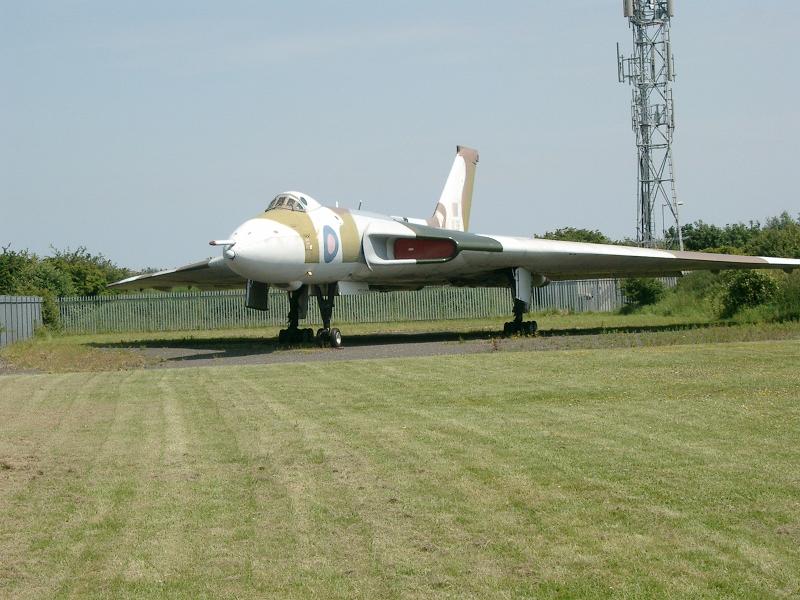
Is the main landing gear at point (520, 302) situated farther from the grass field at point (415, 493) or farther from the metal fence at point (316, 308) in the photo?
the metal fence at point (316, 308)

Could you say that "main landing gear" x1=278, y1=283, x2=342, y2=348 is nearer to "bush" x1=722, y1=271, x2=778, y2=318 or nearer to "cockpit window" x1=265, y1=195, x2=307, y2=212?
"cockpit window" x1=265, y1=195, x2=307, y2=212

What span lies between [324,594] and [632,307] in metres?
33.3

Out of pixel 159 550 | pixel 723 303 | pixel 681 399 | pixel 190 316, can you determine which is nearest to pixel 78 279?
pixel 190 316

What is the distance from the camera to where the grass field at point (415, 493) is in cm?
452

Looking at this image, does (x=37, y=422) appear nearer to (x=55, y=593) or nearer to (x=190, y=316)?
(x=55, y=593)

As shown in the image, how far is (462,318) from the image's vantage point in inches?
1563

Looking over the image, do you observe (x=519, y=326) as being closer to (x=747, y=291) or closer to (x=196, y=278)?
(x=747, y=291)

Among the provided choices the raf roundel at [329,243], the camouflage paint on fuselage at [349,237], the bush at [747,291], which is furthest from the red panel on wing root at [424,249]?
the bush at [747,291]

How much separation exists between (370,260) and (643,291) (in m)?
17.8

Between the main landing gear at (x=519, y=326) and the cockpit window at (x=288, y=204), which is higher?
the cockpit window at (x=288, y=204)

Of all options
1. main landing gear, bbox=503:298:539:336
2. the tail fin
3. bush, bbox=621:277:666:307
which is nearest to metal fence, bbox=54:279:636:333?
bush, bbox=621:277:666:307

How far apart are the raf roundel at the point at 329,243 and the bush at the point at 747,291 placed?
11849 mm

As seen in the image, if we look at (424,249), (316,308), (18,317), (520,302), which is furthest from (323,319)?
(316,308)

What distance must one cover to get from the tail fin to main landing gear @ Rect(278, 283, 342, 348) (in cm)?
591
